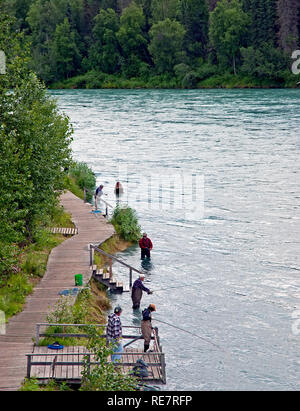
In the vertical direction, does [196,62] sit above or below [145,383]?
above

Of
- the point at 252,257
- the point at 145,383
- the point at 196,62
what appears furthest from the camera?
the point at 196,62

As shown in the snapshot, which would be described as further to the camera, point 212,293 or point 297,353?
point 212,293

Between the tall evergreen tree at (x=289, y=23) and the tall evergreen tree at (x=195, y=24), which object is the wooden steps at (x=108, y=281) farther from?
the tall evergreen tree at (x=195, y=24)

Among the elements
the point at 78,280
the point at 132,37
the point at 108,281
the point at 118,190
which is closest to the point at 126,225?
the point at 108,281

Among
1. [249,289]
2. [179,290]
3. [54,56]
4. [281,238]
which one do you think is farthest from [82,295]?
[54,56]

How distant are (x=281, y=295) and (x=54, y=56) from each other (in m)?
120

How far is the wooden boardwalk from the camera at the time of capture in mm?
18438

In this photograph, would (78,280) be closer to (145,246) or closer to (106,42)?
(145,246)

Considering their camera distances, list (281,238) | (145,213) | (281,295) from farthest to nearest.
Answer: (145,213) → (281,238) → (281,295)

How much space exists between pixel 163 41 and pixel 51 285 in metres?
109

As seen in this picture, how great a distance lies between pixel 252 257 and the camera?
1280 inches

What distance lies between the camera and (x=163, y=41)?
12775 cm
